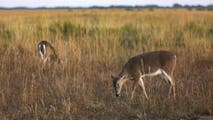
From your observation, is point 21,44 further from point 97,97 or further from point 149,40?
point 97,97

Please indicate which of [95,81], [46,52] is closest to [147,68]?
[95,81]

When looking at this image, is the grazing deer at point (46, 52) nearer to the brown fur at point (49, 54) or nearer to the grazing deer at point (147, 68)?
the brown fur at point (49, 54)

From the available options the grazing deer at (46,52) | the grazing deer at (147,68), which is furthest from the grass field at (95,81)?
the grazing deer at (147,68)

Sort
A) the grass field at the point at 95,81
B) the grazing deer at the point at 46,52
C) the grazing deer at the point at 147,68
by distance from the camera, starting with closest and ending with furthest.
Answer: the grass field at the point at 95,81, the grazing deer at the point at 147,68, the grazing deer at the point at 46,52

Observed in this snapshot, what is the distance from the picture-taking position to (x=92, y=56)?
524 inches

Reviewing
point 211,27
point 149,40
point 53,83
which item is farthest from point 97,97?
point 211,27

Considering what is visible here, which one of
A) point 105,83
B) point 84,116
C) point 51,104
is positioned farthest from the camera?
point 105,83

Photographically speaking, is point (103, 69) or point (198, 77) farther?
point (103, 69)

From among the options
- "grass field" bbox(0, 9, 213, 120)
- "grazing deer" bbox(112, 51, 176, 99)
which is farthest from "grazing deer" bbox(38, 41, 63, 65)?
"grazing deer" bbox(112, 51, 176, 99)

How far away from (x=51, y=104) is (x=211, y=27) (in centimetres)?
1366

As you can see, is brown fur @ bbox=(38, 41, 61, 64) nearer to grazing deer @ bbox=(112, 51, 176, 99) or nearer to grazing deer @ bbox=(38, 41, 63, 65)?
grazing deer @ bbox=(38, 41, 63, 65)

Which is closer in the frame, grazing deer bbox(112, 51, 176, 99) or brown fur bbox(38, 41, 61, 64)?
grazing deer bbox(112, 51, 176, 99)

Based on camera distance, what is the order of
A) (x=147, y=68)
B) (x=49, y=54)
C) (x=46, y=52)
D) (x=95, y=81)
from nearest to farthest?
(x=147, y=68), (x=95, y=81), (x=46, y=52), (x=49, y=54)

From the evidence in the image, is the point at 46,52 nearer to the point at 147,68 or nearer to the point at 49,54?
the point at 49,54
